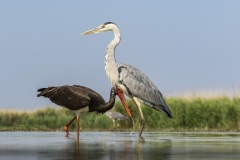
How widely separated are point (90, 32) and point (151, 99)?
3172 millimetres

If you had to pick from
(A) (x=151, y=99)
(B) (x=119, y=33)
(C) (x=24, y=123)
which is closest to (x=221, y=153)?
(A) (x=151, y=99)

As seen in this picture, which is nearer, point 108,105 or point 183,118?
point 108,105

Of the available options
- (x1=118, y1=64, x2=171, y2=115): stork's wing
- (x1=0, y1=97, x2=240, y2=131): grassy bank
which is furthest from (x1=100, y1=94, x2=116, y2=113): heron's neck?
(x1=0, y1=97, x2=240, y2=131): grassy bank

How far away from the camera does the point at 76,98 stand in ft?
55.4

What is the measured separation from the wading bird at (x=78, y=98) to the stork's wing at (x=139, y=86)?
1.47ft

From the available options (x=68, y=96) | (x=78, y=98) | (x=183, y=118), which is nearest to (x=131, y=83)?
(x=78, y=98)

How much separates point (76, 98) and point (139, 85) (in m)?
1.81

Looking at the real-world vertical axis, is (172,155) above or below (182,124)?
below

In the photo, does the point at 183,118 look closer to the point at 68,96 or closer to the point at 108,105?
the point at 108,105

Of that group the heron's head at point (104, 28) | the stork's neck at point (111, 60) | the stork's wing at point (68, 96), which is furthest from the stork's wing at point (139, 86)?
the heron's head at point (104, 28)

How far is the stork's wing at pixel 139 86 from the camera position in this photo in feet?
57.1

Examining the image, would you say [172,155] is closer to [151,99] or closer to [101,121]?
[151,99]

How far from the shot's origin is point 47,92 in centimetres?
1762

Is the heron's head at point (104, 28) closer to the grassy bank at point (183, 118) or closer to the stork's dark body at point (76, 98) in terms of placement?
the stork's dark body at point (76, 98)
